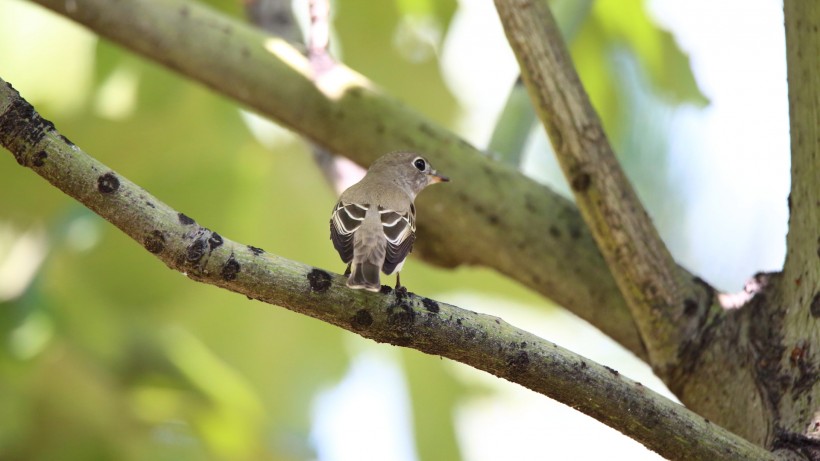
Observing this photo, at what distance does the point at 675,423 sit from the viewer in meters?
2.04

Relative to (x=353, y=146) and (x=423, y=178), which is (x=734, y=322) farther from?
(x=353, y=146)

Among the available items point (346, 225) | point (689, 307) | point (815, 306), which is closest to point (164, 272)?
point (346, 225)

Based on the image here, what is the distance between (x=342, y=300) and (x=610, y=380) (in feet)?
1.99

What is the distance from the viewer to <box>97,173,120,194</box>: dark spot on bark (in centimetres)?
180

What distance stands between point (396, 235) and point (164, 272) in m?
3.39

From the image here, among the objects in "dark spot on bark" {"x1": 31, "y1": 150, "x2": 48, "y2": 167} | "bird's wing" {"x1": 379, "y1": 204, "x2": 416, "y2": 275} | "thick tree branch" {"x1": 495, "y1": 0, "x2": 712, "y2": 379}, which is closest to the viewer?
"dark spot on bark" {"x1": 31, "y1": 150, "x2": 48, "y2": 167}

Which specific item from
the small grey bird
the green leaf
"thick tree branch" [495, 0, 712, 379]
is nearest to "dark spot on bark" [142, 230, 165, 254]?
the small grey bird

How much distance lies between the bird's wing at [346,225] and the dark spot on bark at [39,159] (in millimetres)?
807

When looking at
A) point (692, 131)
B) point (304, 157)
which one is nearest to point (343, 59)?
point (304, 157)

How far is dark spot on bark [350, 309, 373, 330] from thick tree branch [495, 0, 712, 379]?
104 cm

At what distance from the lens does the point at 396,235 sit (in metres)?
2.47

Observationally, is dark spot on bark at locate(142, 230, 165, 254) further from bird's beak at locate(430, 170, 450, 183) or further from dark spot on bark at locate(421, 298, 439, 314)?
bird's beak at locate(430, 170, 450, 183)

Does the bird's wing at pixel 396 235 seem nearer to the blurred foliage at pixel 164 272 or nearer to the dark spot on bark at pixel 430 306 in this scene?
the dark spot on bark at pixel 430 306

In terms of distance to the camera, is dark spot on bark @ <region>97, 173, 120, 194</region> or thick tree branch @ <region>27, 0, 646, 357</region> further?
thick tree branch @ <region>27, 0, 646, 357</region>
